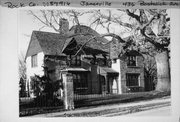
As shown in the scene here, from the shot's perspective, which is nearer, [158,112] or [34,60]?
[34,60]

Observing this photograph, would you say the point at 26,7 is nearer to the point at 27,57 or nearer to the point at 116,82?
the point at 27,57

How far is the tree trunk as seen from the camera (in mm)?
4305

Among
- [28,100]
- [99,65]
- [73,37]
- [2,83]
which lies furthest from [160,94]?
[2,83]

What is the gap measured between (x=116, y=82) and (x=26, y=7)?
1689mm

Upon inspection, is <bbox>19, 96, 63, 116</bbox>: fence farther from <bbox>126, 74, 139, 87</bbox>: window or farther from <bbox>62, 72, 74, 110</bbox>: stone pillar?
<bbox>126, 74, 139, 87</bbox>: window

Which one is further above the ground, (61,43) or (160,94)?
(61,43)

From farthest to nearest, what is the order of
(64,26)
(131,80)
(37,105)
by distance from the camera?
(131,80) → (64,26) → (37,105)

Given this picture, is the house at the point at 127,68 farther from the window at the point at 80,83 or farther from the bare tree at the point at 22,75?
the bare tree at the point at 22,75

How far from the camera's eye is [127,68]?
14.4 ft

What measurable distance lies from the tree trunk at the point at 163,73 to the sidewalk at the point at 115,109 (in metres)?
0.18

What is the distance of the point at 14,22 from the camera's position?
4.19 metres

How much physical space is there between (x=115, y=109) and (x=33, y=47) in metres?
1.48

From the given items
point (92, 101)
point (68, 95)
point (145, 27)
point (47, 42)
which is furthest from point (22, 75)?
point (145, 27)

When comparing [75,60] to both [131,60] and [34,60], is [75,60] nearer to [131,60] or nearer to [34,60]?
[34,60]
